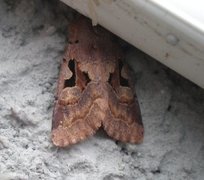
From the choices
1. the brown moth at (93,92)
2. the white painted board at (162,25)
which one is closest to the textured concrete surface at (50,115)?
the brown moth at (93,92)

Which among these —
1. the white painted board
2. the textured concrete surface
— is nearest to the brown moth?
the textured concrete surface

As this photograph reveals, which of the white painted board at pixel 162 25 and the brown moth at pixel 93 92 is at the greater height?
the white painted board at pixel 162 25

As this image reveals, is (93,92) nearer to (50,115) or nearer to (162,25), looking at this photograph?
(50,115)

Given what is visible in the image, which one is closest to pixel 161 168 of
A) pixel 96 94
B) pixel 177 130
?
pixel 177 130

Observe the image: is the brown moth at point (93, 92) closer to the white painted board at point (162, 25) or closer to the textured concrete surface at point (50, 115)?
the textured concrete surface at point (50, 115)

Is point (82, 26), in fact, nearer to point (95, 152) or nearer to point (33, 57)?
point (33, 57)
